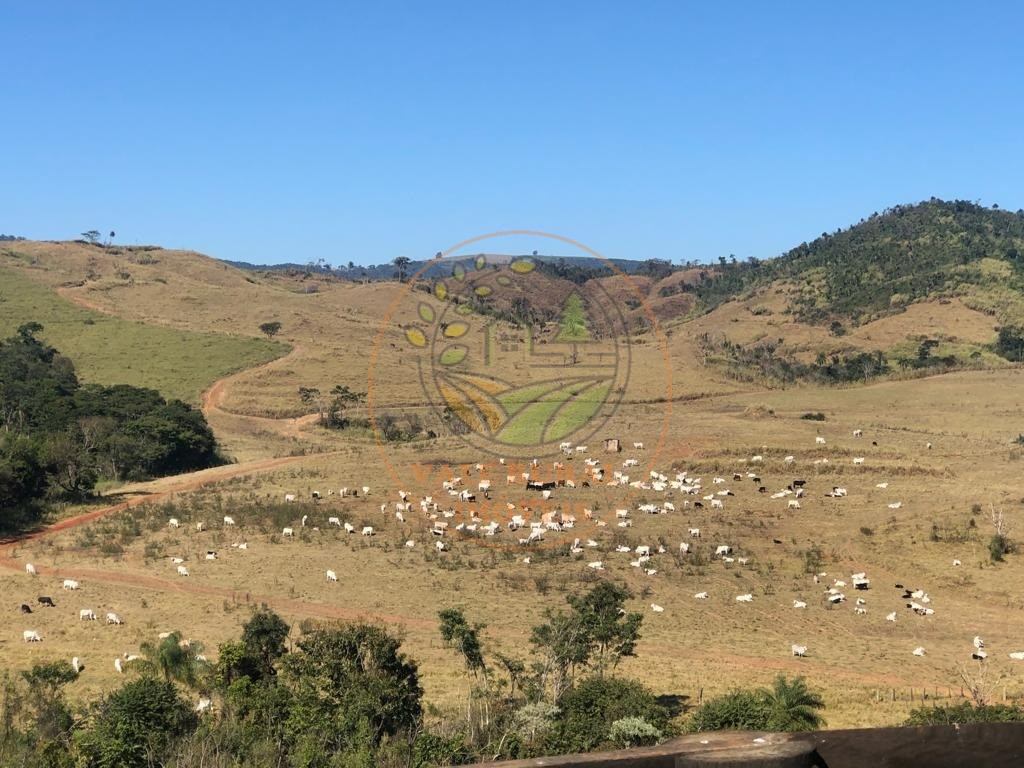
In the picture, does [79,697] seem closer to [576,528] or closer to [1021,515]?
[576,528]

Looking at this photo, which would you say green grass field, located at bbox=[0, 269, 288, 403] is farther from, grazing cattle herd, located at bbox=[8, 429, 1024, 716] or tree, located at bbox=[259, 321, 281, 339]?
grazing cattle herd, located at bbox=[8, 429, 1024, 716]

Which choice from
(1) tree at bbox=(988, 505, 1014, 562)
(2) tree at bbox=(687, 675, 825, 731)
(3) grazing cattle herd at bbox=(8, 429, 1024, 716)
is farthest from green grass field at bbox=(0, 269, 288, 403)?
(2) tree at bbox=(687, 675, 825, 731)

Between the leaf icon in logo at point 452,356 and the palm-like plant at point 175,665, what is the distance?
36.5ft

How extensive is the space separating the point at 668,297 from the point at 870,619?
538ft

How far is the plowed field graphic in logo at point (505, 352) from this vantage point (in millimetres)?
21859

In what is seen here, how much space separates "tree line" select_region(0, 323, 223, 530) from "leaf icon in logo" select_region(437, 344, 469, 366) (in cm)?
2284

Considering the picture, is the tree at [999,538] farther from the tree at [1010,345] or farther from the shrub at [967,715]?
the tree at [1010,345]

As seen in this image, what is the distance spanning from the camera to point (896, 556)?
34250 mm

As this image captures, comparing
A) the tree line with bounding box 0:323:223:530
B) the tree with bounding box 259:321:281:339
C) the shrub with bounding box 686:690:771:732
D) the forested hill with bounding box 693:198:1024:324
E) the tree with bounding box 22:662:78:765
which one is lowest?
the tree with bounding box 22:662:78:765

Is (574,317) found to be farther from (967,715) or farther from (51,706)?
(51,706)

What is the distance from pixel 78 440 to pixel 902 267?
12777 centimetres

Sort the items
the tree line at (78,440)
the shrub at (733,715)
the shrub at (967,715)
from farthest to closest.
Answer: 1. the tree line at (78,440)
2. the shrub at (733,715)
3. the shrub at (967,715)

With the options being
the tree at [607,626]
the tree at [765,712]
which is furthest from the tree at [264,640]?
the tree at [765,712]

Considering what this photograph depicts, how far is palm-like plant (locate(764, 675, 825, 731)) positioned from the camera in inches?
668
